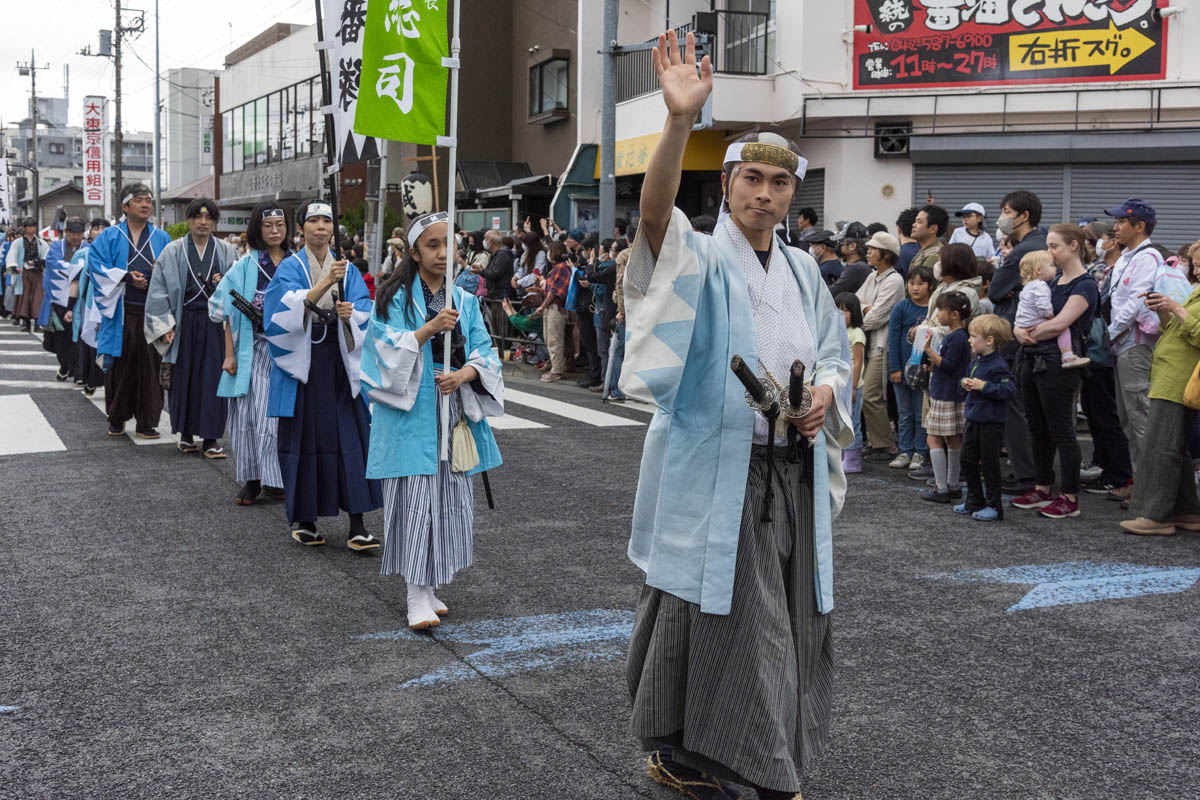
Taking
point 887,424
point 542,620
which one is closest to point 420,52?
point 542,620

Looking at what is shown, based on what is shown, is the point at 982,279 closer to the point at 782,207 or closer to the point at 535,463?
the point at 535,463

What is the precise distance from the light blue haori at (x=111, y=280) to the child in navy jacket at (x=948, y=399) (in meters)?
6.24

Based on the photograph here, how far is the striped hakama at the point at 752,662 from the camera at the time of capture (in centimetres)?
306

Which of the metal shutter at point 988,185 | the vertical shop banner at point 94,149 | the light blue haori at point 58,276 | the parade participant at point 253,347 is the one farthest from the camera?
the vertical shop banner at point 94,149

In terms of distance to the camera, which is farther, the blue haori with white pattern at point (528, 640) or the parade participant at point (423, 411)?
the parade participant at point (423, 411)

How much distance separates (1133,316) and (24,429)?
890 centimetres

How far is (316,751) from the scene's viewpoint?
3.60 metres

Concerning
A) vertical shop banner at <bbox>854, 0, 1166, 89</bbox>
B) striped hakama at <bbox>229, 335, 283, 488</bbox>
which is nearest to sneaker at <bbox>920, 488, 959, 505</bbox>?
striped hakama at <bbox>229, 335, 283, 488</bbox>

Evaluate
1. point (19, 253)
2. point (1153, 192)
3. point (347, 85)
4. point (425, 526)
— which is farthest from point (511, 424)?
point (19, 253)

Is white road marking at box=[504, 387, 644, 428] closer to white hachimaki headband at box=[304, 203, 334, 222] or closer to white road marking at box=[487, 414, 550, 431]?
white road marking at box=[487, 414, 550, 431]

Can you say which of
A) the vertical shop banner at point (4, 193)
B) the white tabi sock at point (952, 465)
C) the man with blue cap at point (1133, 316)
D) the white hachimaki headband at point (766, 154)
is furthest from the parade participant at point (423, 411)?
the vertical shop banner at point (4, 193)

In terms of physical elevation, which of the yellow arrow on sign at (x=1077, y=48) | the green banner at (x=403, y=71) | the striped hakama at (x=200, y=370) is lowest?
the striped hakama at (x=200, y=370)

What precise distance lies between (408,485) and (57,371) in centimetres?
1147

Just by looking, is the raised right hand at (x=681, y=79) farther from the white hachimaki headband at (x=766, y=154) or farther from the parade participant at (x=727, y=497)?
the white hachimaki headband at (x=766, y=154)
